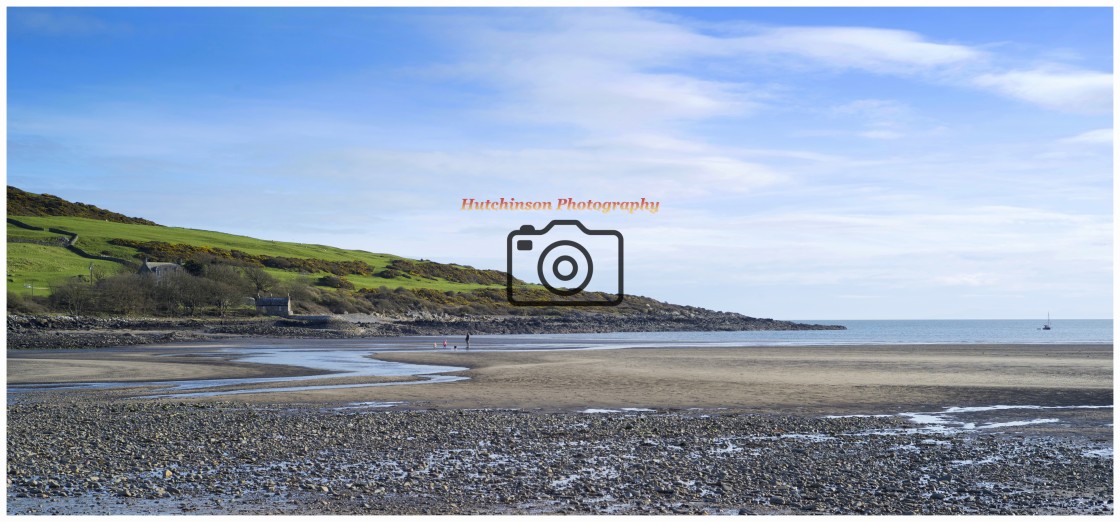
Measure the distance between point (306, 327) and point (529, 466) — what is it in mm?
84750

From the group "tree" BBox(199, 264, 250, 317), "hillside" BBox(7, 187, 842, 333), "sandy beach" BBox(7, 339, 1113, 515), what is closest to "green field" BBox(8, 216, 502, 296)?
"hillside" BBox(7, 187, 842, 333)

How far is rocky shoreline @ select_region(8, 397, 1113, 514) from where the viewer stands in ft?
43.3

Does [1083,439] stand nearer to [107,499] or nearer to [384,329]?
[107,499]

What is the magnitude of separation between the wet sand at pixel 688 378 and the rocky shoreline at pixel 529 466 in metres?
4.84

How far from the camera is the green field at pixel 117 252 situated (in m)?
114

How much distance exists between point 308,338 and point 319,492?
7029 cm

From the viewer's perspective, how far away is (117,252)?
141375 mm

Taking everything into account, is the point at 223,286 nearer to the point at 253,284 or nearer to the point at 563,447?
the point at 253,284

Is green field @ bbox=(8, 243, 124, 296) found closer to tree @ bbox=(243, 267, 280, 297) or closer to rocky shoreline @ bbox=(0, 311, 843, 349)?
tree @ bbox=(243, 267, 280, 297)

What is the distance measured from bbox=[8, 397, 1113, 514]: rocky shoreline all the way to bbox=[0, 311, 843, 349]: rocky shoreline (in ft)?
152

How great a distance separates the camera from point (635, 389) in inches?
1243

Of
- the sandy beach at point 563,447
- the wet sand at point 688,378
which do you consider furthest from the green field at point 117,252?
the sandy beach at point 563,447

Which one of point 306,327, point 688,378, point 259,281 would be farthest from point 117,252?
point 688,378

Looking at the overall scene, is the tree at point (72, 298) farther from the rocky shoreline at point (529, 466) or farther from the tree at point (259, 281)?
the rocky shoreline at point (529, 466)
